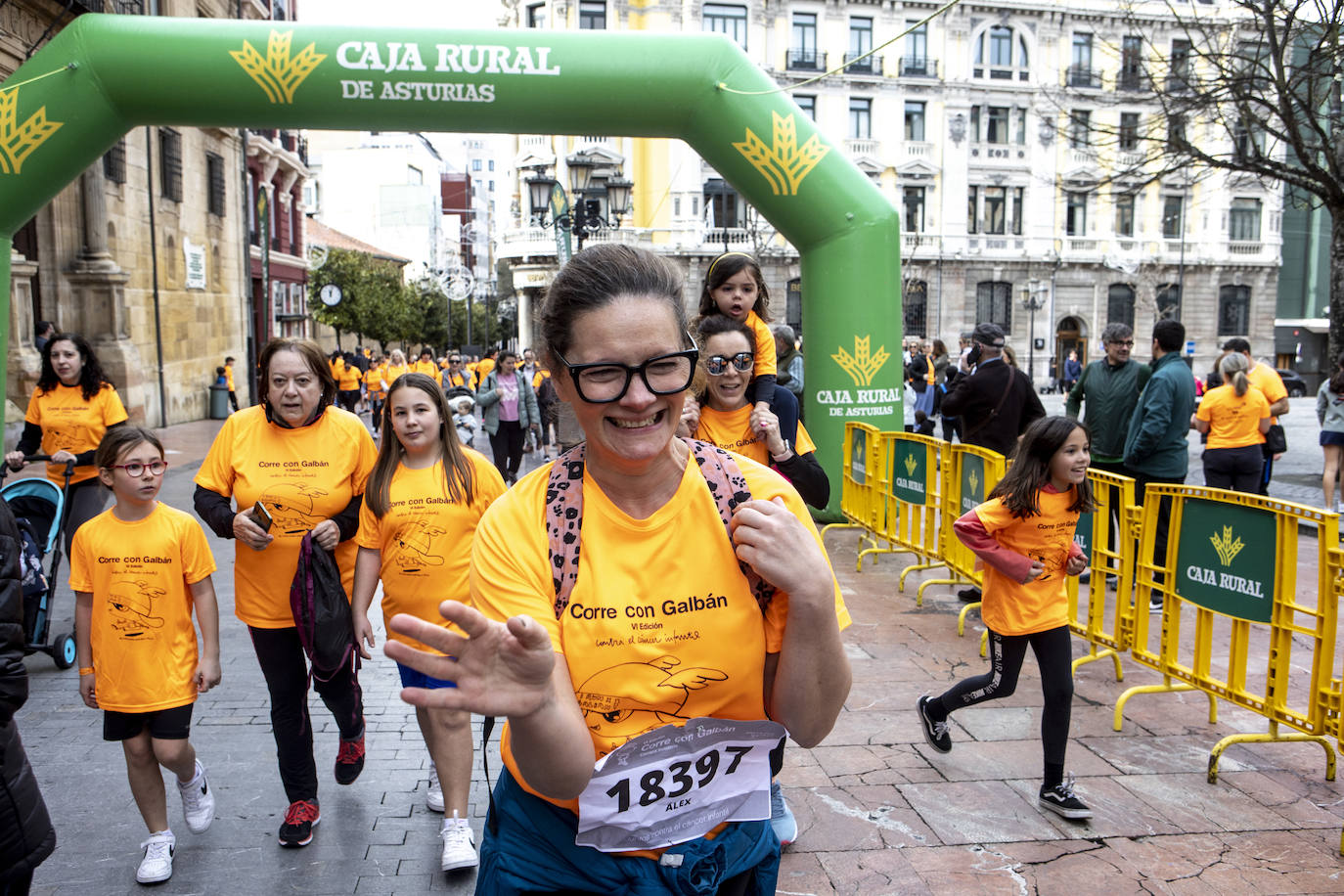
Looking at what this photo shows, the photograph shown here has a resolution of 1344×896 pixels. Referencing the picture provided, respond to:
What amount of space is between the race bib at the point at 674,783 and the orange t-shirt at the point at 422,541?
213cm

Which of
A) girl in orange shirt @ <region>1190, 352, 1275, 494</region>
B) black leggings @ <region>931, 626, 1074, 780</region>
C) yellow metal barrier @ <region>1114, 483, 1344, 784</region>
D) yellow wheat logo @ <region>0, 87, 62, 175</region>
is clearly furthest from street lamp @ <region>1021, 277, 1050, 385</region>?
black leggings @ <region>931, 626, 1074, 780</region>

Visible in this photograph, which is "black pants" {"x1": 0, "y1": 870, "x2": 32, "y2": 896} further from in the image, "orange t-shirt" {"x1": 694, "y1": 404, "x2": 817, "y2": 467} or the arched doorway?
the arched doorway

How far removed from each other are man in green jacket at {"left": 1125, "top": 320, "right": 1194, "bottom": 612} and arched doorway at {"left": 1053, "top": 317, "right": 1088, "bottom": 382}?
41.2 m

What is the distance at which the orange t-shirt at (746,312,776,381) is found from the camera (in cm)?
479

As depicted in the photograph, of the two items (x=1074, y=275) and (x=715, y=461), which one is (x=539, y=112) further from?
(x=1074, y=275)

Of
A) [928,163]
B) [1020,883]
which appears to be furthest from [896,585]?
[928,163]

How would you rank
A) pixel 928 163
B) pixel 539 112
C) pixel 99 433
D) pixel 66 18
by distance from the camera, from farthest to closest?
1. pixel 928 163
2. pixel 66 18
3. pixel 539 112
4. pixel 99 433

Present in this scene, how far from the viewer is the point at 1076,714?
5281 mm

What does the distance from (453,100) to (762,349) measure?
5.62m

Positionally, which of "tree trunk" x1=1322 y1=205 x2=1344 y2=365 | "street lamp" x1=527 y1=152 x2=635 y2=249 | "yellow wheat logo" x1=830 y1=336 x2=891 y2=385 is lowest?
"yellow wheat logo" x1=830 y1=336 x2=891 y2=385

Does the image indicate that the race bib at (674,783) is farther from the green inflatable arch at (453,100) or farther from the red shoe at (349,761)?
the green inflatable arch at (453,100)

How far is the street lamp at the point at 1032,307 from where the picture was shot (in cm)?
4416

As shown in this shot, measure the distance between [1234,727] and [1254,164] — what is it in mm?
9790

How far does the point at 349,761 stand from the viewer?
4.25 m
